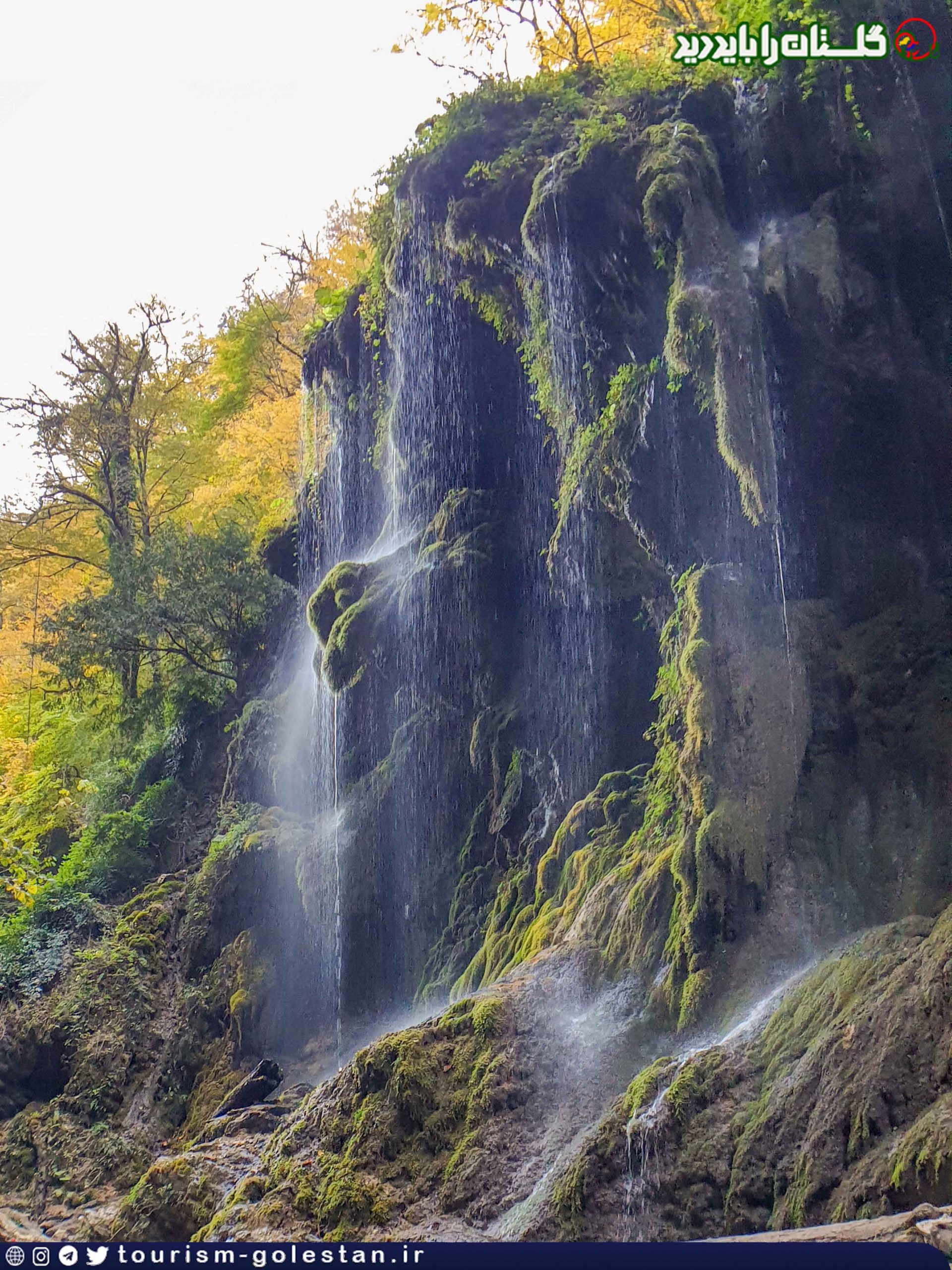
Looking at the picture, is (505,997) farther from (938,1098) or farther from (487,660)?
(487,660)

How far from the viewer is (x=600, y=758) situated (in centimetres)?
1041

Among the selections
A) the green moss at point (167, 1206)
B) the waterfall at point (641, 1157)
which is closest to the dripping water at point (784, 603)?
the waterfall at point (641, 1157)

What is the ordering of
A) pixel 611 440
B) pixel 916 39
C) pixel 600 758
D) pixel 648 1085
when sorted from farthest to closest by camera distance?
pixel 600 758 < pixel 611 440 < pixel 916 39 < pixel 648 1085

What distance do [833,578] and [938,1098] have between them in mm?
4215

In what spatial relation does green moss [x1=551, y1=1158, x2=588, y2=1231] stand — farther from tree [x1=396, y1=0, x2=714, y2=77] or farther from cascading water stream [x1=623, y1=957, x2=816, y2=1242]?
tree [x1=396, y1=0, x2=714, y2=77]

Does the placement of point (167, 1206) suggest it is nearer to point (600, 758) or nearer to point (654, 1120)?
point (654, 1120)

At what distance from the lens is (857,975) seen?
6379mm

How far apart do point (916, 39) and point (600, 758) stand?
660cm

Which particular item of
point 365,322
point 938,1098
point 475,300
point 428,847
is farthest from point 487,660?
point 938,1098

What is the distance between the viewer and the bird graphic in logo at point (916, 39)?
920 cm

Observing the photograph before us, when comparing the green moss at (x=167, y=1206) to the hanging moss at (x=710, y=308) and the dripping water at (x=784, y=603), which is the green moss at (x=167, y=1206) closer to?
the dripping water at (x=784, y=603)

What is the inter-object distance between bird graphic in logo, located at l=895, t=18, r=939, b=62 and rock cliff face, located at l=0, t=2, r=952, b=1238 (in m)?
0.16

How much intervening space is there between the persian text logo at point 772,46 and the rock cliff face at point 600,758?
10.0 inches

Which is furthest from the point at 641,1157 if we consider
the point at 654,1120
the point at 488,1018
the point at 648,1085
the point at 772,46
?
the point at 772,46
